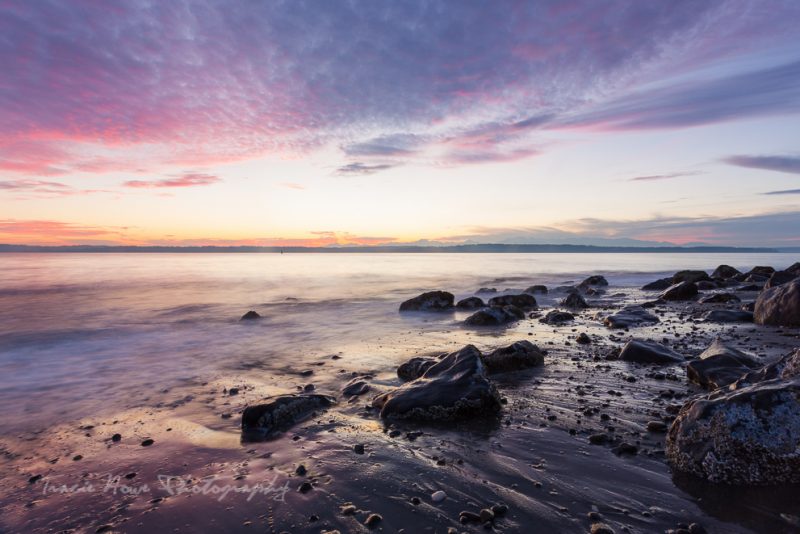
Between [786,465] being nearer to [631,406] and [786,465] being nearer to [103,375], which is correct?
[631,406]

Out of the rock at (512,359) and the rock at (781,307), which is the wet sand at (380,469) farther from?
the rock at (781,307)

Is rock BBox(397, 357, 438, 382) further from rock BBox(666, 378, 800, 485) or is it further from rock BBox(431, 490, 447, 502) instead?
rock BBox(666, 378, 800, 485)

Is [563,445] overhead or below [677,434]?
below

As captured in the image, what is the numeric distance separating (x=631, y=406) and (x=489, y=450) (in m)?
3.03

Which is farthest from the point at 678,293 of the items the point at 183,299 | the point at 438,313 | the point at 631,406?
the point at 183,299

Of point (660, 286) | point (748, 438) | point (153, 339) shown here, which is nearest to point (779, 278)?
point (660, 286)

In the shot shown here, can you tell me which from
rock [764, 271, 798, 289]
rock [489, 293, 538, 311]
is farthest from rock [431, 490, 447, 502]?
rock [764, 271, 798, 289]

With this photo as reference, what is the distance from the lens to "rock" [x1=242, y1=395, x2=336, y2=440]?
23.1 ft

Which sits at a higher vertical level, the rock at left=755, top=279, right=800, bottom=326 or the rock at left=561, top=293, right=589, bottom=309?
the rock at left=755, top=279, right=800, bottom=326

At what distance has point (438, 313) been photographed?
21562 millimetres

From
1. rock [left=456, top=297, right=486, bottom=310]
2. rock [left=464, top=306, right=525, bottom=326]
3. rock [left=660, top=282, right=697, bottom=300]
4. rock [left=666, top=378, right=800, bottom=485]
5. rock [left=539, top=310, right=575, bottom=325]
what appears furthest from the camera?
rock [left=660, top=282, right=697, bottom=300]

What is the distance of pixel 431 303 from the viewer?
2291 cm

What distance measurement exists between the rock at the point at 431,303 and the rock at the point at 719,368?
1439cm

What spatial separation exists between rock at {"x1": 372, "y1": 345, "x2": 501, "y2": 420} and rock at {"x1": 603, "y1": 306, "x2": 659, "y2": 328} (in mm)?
9981
